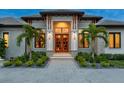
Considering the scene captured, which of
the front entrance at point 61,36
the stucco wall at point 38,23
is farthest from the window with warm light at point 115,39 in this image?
the stucco wall at point 38,23

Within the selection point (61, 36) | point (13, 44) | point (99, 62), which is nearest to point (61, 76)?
point (99, 62)

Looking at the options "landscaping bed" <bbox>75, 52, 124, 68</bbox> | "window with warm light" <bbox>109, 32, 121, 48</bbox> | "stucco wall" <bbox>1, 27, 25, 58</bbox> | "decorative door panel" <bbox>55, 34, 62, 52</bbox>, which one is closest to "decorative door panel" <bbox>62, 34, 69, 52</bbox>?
"decorative door panel" <bbox>55, 34, 62, 52</bbox>

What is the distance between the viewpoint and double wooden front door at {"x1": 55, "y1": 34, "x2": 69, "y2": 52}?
1040 inches

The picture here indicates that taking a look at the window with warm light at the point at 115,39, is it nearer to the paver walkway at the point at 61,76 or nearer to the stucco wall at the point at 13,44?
the stucco wall at the point at 13,44

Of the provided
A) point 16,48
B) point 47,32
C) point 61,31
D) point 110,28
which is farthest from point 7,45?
point 110,28

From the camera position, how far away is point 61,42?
26641 millimetres

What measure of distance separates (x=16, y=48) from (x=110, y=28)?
33.9ft

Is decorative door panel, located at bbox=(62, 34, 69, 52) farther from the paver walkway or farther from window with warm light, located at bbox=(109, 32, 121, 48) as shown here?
the paver walkway

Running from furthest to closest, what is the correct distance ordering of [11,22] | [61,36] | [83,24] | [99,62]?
[61,36], [83,24], [11,22], [99,62]

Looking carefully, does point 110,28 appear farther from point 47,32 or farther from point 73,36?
point 47,32

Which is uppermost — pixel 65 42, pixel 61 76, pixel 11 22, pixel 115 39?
pixel 11 22

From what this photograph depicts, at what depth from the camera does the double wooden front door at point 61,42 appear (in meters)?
26.4

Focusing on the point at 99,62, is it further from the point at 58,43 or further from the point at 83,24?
the point at 58,43

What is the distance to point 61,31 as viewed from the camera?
2627cm
